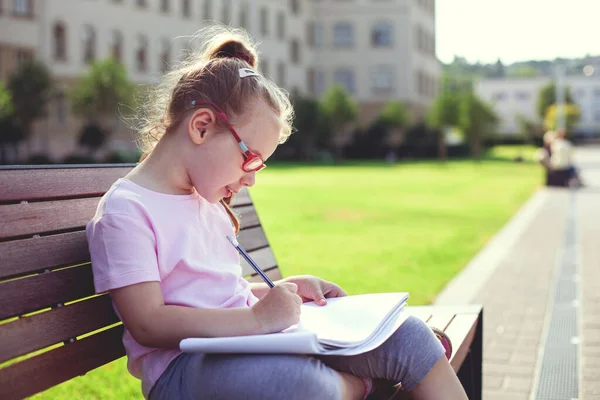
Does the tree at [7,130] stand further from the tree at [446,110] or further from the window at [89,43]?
the tree at [446,110]

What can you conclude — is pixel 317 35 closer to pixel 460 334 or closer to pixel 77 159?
pixel 77 159

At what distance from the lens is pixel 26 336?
7.07ft

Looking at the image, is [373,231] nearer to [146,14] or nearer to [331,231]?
[331,231]

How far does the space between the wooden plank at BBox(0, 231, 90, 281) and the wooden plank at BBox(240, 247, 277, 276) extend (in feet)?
3.15

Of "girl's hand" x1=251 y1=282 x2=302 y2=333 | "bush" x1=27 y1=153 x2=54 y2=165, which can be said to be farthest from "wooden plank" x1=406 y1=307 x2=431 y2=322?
"bush" x1=27 y1=153 x2=54 y2=165

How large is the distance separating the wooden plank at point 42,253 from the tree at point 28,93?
36215 millimetres

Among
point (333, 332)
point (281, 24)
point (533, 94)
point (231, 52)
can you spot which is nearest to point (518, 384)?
point (333, 332)

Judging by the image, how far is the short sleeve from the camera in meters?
2.09

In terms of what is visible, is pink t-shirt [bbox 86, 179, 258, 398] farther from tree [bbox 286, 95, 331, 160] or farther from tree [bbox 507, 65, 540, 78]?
tree [bbox 507, 65, 540, 78]

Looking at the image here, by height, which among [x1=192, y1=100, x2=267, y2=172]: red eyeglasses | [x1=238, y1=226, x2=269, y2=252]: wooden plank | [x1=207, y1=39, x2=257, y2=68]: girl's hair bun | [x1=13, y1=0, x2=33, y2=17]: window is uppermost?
[x1=13, y1=0, x2=33, y2=17]: window

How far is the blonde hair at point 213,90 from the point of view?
7.40 feet

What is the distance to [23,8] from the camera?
42.0 m

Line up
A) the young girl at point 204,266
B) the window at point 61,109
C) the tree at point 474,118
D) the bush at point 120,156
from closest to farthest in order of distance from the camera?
the young girl at point 204,266
the bush at point 120,156
the window at point 61,109
the tree at point 474,118

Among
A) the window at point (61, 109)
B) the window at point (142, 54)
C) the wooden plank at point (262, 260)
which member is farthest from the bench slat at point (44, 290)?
the window at point (142, 54)
